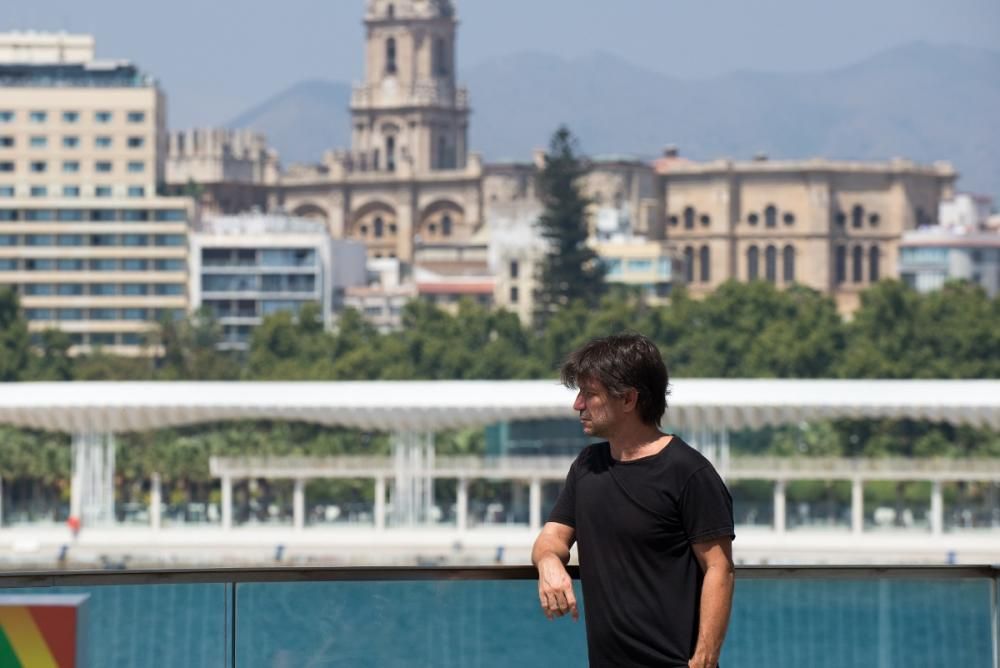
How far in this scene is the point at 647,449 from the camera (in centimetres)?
702

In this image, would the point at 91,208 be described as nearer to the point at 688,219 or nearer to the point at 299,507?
the point at 688,219

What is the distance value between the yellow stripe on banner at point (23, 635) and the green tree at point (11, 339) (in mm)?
88573

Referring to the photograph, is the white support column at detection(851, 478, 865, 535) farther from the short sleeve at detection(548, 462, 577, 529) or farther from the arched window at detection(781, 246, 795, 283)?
the arched window at detection(781, 246, 795, 283)

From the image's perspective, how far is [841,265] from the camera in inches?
5910

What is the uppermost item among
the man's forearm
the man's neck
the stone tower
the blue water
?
the stone tower

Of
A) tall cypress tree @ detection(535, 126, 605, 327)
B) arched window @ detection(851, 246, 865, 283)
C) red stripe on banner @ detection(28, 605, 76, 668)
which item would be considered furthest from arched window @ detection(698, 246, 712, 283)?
red stripe on banner @ detection(28, 605, 76, 668)

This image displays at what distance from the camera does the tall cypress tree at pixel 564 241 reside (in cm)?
11050

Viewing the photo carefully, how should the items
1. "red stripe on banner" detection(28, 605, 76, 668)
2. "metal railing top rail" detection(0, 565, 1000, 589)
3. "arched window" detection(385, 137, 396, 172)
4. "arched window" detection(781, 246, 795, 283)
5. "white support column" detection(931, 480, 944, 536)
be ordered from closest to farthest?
"red stripe on banner" detection(28, 605, 76, 668) → "metal railing top rail" detection(0, 565, 1000, 589) → "white support column" detection(931, 480, 944, 536) → "arched window" detection(781, 246, 795, 283) → "arched window" detection(385, 137, 396, 172)

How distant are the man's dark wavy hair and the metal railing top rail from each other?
37.9 inches

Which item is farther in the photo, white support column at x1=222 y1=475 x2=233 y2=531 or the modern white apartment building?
the modern white apartment building

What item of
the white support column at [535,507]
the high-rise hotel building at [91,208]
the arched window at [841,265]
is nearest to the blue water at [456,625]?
the white support column at [535,507]

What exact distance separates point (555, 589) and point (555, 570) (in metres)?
0.07

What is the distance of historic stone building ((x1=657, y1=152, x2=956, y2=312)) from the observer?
14838cm

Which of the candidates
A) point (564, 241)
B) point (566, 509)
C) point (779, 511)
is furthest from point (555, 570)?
point (564, 241)
